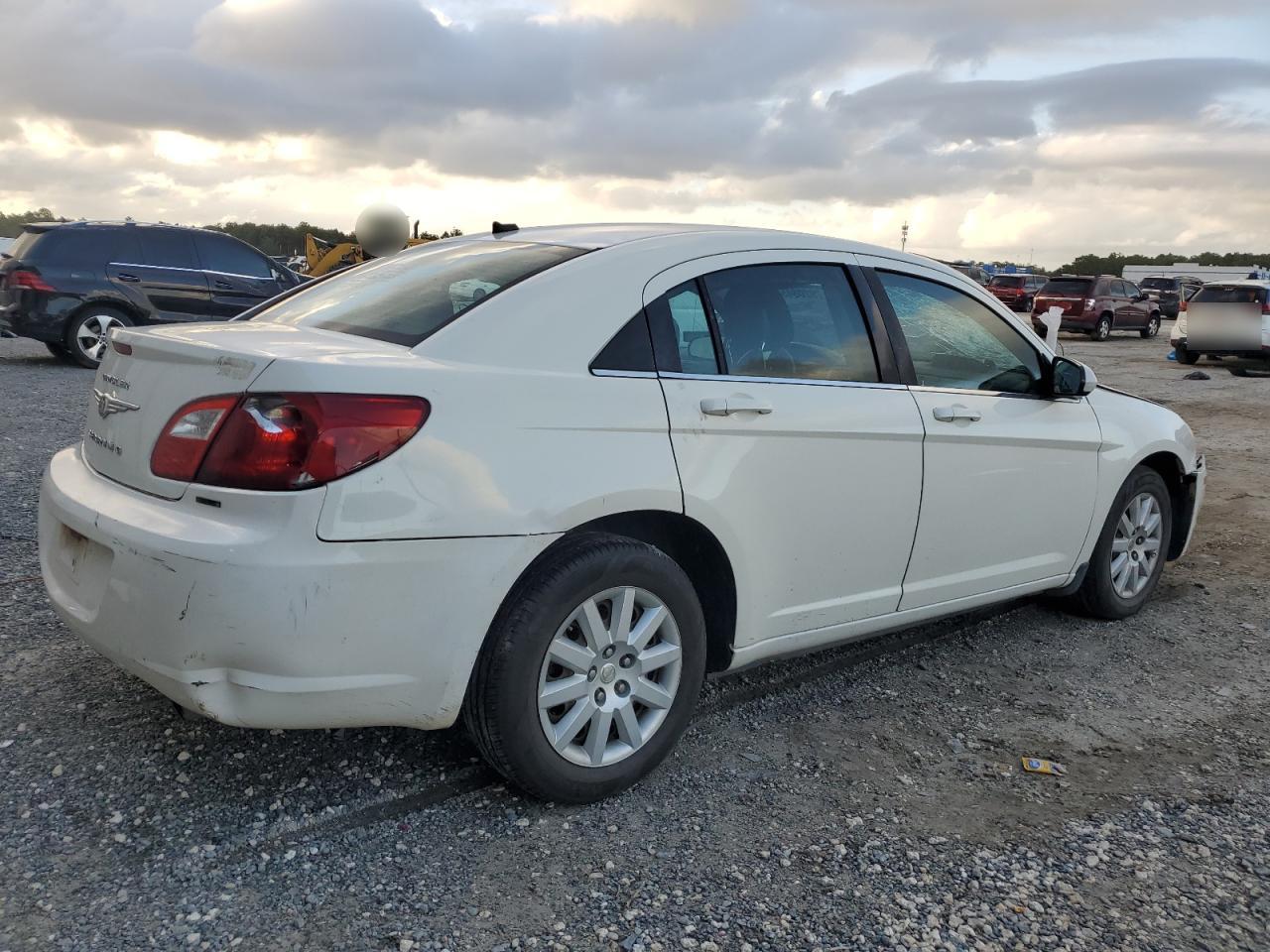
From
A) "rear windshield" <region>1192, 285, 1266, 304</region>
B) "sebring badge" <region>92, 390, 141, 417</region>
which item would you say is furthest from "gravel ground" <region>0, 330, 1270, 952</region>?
"rear windshield" <region>1192, 285, 1266, 304</region>

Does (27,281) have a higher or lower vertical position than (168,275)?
lower

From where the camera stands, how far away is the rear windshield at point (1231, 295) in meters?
18.6

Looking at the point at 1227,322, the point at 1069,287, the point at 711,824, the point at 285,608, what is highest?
the point at 1069,287

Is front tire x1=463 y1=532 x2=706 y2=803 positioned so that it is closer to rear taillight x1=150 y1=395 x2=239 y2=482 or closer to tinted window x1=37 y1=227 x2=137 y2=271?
rear taillight x1=150 y1=395 x2=239 y2=482

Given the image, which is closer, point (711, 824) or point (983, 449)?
point (711, 824)

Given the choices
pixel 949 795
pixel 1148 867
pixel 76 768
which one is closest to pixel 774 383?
pixel 949 795

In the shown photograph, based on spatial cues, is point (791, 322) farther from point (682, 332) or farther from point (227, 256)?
point (227, 256)

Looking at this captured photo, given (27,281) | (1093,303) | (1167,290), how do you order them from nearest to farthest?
(27,281)
(1093,303)
(1167,290)

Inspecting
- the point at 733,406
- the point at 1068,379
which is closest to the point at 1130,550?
the point at 1068,379

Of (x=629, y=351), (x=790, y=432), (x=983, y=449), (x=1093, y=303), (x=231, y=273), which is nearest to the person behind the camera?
(x=629, y=351)

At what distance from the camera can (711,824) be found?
2957mm

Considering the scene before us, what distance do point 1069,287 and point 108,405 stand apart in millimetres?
27487

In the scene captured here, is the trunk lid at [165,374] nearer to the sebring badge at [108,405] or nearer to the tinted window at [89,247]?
the sebring badge at [108,405]

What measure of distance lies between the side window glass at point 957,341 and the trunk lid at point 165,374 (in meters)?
1.88
